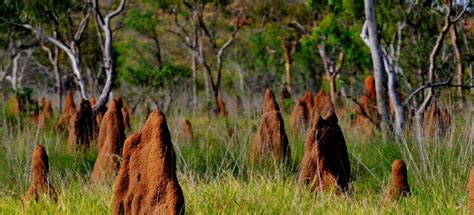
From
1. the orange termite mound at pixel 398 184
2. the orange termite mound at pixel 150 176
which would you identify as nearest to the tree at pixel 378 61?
the orange termite mound at pixel 398 184

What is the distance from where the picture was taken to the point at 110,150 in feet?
23.3

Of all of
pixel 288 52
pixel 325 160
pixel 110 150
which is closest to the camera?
pixel 325 160

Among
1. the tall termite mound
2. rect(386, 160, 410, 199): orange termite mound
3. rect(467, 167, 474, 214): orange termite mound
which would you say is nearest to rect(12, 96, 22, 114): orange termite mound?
the tall termite mound

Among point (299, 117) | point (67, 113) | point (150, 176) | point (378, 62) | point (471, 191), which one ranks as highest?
point (378, 62)

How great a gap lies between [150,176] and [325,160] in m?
2.03

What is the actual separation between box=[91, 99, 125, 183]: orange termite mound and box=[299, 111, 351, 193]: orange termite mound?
1.79 meters

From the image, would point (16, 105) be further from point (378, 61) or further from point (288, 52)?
point (288, 52)

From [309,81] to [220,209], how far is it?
35405 millimetres

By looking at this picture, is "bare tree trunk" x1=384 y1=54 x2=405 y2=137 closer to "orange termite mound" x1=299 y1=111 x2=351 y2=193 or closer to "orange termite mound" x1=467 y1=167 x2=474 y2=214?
"orange termite mound" x1=299 y1=111 x2=351 y2=193

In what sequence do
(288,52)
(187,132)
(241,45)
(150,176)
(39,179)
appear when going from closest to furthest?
1. (150,176)
2. (39,179)
3. (187,132)
4. (288,52)
5. (241,45)

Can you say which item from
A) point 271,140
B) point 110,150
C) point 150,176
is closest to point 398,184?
point 150,176

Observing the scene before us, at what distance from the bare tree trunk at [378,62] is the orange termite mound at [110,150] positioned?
346 centimetres

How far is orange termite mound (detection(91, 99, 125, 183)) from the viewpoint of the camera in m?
6.92

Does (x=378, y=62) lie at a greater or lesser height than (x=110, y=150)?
greater
